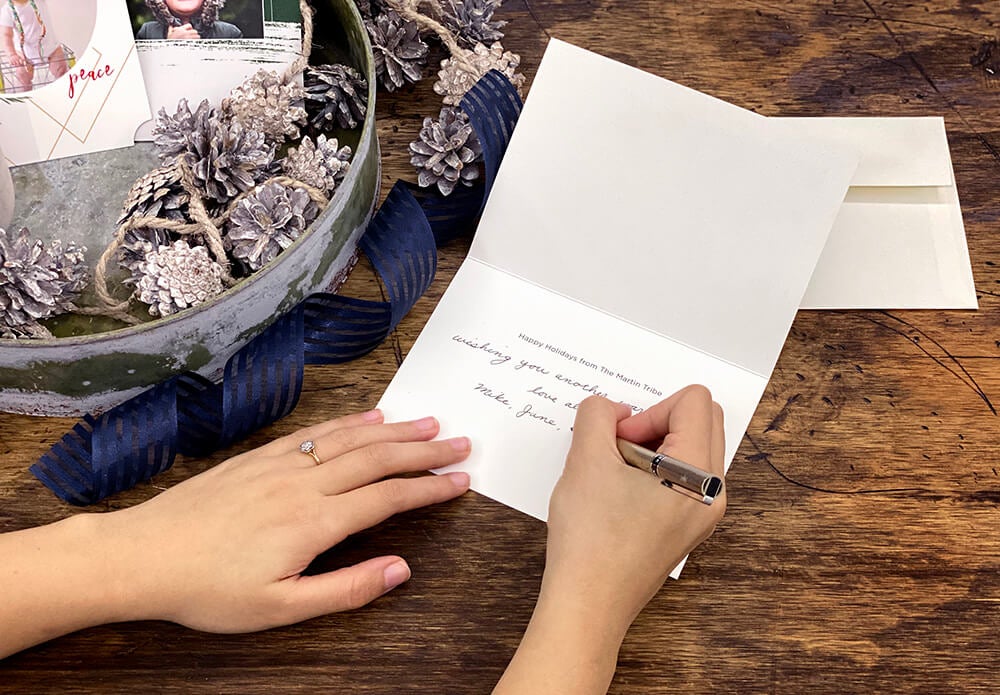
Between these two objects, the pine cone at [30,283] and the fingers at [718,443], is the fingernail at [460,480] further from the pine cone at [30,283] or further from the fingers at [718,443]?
the pine cone at [30,283]

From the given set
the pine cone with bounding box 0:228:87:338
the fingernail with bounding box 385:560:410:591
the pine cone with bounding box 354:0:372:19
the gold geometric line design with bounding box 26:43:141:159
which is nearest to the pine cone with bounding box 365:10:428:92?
the pine cone with bounding box 354:0:372:19

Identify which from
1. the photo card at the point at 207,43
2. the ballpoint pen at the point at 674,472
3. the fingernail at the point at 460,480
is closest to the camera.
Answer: the ballpoint pen at the point at 674,472

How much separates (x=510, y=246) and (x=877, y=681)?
46 centimetres

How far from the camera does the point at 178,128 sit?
0.73 meters

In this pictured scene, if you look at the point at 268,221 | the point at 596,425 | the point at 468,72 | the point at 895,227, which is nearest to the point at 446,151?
the point at 468,72

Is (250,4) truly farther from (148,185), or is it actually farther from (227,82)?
(148,185)

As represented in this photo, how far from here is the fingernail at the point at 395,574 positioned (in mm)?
671

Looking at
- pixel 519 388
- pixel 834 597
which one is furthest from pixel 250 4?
pixel 834 597

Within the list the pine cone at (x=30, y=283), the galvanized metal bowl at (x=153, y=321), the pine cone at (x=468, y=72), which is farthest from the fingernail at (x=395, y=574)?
the pine cone at (x=468, y=72)

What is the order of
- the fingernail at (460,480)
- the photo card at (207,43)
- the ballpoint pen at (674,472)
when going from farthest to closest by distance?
1. the photo card at (207,43)
2. the fingernail at (460,480)
3. the ballpoint pen at (674,472)

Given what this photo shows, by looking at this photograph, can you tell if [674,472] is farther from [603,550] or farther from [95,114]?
[95,114]

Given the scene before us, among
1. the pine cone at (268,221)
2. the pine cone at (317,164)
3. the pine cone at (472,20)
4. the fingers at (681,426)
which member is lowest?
the fingers at (681,426)

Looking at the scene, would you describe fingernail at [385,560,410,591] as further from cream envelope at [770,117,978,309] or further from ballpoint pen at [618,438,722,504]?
cream envelope at [770,117,978,309]

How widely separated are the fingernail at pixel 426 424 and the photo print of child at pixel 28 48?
43cm
